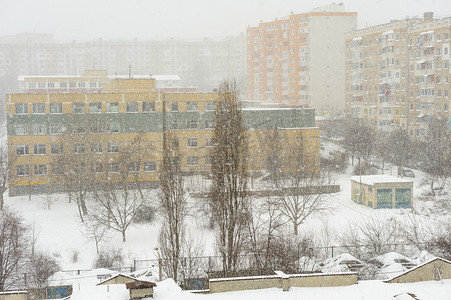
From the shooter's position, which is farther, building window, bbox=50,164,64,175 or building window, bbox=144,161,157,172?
building window, bbox=144,161,157,172

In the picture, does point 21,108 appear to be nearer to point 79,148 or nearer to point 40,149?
point 40,149

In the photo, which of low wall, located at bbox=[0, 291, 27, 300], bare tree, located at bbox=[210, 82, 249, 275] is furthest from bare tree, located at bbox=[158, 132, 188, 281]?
low wall, located at bbox=[0, 291, 27, 300]

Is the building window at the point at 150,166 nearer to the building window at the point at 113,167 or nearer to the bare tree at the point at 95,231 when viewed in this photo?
the building window at the point at 113,167

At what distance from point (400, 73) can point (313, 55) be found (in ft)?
53.0

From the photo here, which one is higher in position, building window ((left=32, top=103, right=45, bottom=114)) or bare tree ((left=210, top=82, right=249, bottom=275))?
building window ((left=32, top=103, right=45, bottom=114))

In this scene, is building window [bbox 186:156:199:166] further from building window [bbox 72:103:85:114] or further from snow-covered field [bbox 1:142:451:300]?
snow-covered field [bbox 1:142:451:300]

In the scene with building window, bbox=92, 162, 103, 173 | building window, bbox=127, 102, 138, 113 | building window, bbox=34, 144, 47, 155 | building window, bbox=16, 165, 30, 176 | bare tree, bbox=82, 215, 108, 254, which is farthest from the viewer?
building window, bbox=127, 102, 138, 113

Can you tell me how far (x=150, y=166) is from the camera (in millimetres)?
40375

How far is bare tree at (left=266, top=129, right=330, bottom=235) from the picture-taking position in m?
30.3

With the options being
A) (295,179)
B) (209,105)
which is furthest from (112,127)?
(295,179)

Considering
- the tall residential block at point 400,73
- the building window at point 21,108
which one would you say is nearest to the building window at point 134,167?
the building window at point 21,108

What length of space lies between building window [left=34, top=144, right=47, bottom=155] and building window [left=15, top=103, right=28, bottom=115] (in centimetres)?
261

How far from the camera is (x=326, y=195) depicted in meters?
36.2

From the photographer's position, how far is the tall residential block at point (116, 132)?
3766cm
